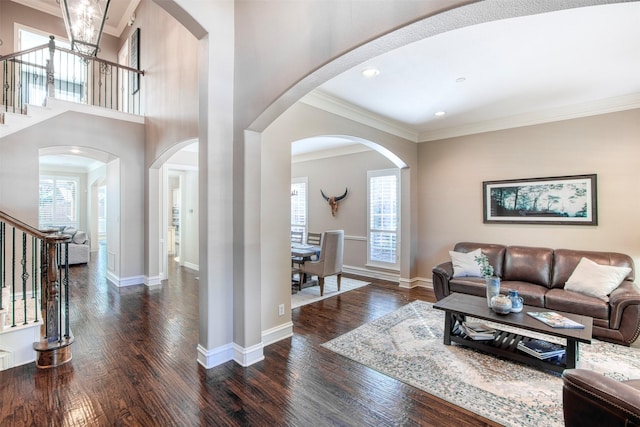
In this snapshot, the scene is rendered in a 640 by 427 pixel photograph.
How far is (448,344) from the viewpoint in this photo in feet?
10.5

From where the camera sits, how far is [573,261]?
401 centimetres

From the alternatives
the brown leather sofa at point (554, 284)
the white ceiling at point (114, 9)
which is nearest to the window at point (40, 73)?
the white ceiling at point (114, 9)

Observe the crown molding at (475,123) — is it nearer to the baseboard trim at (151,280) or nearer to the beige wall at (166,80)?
the beige wall at (166,80)

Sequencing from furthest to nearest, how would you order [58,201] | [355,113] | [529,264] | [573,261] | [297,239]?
[58,201], [297,239], [355,113], [529,264], [573,261]

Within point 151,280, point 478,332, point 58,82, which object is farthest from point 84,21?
point 58,82

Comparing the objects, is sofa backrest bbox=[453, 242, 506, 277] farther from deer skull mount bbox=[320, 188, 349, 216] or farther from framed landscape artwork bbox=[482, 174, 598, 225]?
deer skull mount bbox=[320, 188, 349, 216]

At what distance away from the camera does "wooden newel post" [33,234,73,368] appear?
2.74 metres

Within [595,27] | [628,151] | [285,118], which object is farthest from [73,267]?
[628,151]

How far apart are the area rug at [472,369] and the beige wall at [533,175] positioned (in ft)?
5.50

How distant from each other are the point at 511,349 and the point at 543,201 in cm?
272

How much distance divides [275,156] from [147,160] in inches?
143

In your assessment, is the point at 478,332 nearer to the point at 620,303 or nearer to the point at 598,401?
the point at 620,303

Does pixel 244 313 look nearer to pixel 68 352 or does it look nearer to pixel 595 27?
pixel 68 352


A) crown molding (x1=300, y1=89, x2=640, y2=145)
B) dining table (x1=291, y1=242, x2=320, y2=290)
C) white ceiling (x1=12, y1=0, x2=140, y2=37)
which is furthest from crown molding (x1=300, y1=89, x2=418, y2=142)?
white ceiling (x1=12, y1=0, x2=140, y2=37)
